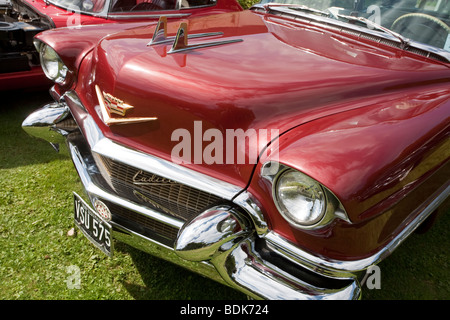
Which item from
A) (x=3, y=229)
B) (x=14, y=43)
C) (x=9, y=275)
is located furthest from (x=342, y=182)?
(x=14, y=43)

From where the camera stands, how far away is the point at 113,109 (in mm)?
1912

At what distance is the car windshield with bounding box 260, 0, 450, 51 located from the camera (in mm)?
2178

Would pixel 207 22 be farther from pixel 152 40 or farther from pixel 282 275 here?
pixel 282 275

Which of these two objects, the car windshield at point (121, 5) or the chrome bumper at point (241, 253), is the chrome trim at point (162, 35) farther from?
the car windshield at point (121, 5)

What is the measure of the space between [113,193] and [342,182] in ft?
3.65

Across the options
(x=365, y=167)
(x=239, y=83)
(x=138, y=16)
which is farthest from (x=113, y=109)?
A: (x=138, y=16)

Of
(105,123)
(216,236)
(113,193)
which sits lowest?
(113,193)

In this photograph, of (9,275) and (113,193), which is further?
(9,275)

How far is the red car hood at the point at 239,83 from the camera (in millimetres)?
1696

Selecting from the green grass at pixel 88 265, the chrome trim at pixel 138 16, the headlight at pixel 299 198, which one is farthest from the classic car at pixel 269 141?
the chrome trim at pixel 138 16

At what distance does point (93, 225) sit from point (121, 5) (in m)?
2.57
